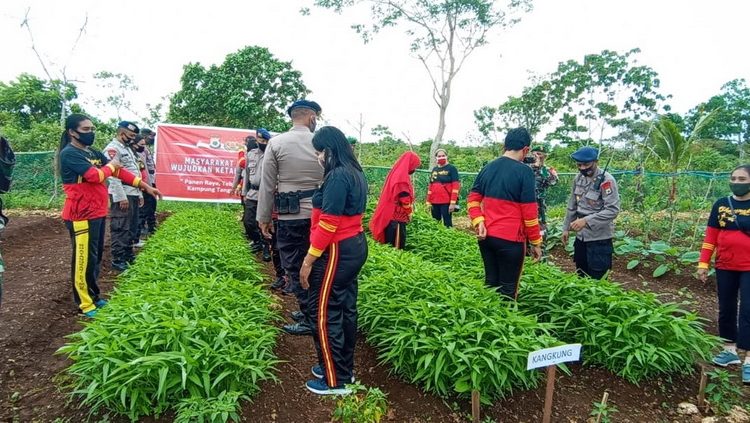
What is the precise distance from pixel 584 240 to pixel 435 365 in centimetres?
251

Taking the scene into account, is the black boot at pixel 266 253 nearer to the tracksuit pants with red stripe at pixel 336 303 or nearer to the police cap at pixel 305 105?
the police cap at pixel 305 105

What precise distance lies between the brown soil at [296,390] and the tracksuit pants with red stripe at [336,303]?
0.77 feet

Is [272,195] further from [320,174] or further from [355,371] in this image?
[355,371]

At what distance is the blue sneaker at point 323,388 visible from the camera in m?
2.74

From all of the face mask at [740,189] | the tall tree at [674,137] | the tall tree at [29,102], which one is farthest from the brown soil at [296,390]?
the tall tree at [29,102]

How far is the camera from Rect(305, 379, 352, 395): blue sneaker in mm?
2736

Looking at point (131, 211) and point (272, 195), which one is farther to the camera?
point (131, 211)

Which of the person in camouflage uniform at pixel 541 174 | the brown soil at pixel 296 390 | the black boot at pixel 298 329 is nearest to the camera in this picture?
the brown soil at pixel 296 390

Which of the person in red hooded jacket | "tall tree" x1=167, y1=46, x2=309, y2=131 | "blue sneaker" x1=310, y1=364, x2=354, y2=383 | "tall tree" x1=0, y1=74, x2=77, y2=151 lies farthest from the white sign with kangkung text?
"tall tree" x1=0, y1=74, x2=77, y2=151

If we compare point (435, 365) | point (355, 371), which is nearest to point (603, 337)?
point (435, 365)

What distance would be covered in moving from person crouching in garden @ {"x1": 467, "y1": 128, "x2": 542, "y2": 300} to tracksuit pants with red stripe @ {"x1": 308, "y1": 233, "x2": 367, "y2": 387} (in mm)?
1204

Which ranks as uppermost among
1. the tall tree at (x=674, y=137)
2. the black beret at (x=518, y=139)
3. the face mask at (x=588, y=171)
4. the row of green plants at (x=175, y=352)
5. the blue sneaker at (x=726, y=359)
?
the tall tree at (x=674, y=137)

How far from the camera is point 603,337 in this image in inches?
129

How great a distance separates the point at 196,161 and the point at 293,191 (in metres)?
7.02
